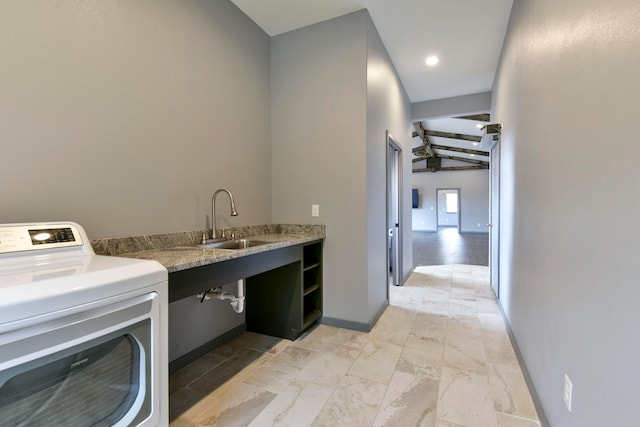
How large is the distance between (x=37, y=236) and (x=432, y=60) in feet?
13.3

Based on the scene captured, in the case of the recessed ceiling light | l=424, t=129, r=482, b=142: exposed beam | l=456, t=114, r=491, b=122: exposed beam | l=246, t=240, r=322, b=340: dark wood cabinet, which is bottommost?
l=246, t=240, r=322, b=340: dark wood cabinet

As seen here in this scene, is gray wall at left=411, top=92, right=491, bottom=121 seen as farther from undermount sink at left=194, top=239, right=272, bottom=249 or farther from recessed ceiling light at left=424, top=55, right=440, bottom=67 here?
undermount sink at left=194, top=239, right=272, bottom=249

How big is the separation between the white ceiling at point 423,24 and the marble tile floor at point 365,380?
295cm

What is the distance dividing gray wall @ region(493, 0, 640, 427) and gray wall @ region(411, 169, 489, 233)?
36.8 feet

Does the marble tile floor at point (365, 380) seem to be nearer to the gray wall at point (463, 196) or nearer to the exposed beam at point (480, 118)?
the exposed beam at point (480, 118)

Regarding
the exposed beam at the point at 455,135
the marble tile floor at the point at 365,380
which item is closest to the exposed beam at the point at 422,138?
the exposed beam at the point at 455,135

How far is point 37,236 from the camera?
1.23 meters

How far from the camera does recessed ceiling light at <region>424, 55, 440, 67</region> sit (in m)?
3.53

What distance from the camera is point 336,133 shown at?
2.74 meters

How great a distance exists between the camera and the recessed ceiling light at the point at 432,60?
11.6ft

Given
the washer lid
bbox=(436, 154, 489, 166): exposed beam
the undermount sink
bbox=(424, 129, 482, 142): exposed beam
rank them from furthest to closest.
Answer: bbox=(436, 154, 489, 166): exposed beam → bbox=(424, 129, 482, 142): exposed beam → the undermount sink → the washer lid

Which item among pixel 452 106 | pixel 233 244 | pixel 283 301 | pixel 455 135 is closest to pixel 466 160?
pixel 455 135

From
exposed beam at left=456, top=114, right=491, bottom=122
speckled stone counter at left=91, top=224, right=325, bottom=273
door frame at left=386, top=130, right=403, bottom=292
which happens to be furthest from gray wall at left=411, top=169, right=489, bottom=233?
speckled stone counter at left=91, top=224, right=325, bottom=273

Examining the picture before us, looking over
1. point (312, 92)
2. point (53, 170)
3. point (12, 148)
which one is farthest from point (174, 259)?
point (312, 92)
